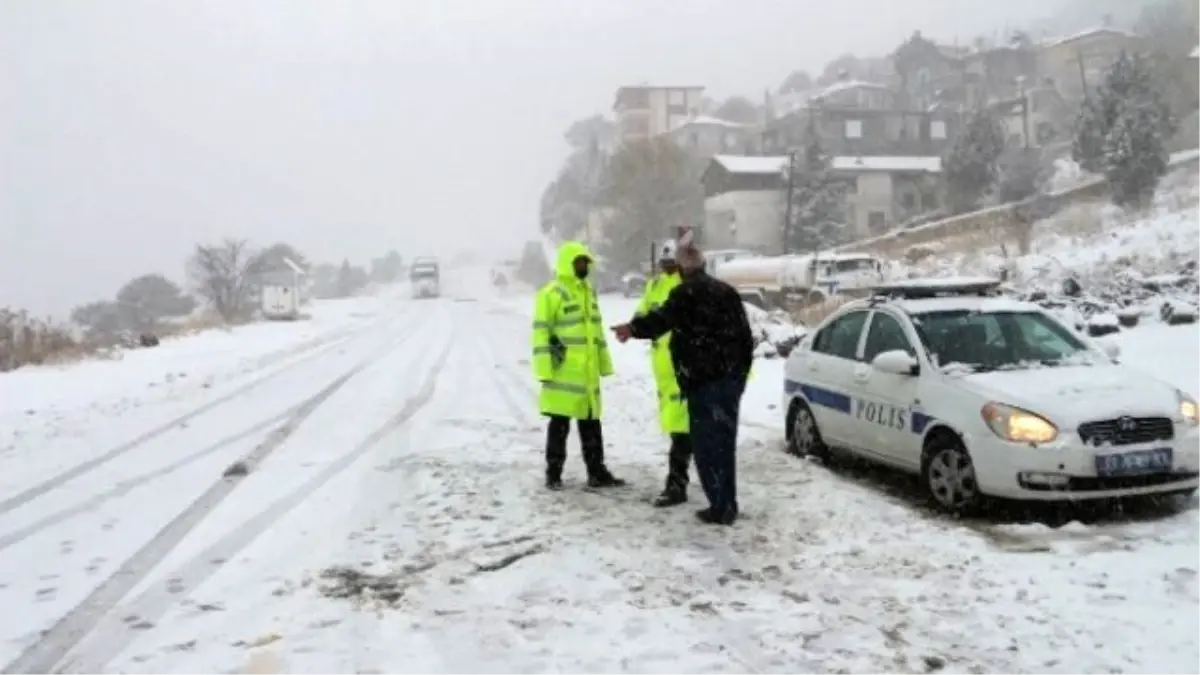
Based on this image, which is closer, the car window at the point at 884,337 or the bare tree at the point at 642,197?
the car window at the point at 884,337

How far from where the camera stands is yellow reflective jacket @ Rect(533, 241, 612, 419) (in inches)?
301

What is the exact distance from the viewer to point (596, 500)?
7.55 metres

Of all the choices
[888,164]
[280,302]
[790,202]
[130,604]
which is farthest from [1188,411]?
[888,164]

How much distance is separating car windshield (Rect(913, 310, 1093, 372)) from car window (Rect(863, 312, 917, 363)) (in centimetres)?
16

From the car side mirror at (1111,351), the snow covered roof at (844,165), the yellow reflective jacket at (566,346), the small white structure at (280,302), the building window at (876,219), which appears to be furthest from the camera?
the building window at (876,219)

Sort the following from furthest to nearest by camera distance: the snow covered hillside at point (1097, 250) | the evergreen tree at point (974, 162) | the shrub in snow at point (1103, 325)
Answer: the evergreen tree at point (974, 162), the snow covered hillside at point (1097, 250), the shrub in snow at point (1103, 325)

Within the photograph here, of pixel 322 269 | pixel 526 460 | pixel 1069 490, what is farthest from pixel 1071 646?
pixel 322 269

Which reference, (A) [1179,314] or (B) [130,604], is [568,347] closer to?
(B) [130,604]

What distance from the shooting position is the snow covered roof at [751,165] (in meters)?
57.9

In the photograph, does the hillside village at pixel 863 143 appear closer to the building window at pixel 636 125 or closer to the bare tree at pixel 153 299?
the building window at pixel 636 125

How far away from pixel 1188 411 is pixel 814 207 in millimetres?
44498

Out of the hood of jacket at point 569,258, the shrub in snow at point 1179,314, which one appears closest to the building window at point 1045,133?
the shrub in snow at point 1179,314

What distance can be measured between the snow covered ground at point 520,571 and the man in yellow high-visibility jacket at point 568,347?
0.67m

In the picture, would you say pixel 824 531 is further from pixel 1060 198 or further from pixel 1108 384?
pixel 1060 198
